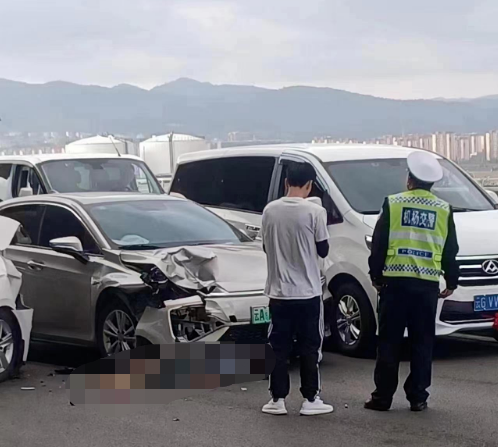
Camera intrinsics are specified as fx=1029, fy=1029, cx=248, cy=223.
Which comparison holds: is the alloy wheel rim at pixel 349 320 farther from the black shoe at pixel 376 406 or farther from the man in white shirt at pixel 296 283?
the man in white shirt at pixel 296 283

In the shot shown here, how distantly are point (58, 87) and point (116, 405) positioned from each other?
6677 centimetres

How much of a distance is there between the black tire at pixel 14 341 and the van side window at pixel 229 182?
358 centimetres

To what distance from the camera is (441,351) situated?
394 inches

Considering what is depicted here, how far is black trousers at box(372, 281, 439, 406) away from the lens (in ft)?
23.6

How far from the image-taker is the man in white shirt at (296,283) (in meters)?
7.18

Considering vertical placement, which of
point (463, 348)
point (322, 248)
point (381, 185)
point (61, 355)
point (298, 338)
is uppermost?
point (381, 185)

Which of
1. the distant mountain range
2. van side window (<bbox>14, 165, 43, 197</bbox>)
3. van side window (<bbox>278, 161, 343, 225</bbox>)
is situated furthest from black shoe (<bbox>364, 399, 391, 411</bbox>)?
the distant mountain range

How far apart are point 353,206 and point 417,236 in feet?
10.2

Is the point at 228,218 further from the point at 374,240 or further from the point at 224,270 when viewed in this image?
the point at 374,240

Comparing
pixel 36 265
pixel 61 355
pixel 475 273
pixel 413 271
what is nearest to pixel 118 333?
pixel 36 265

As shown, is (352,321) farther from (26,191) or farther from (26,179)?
(26,179)

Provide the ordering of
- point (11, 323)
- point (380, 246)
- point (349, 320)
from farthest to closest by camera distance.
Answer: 1. point (349, 320)
2. point (11, 323)
3. point (380, 246)

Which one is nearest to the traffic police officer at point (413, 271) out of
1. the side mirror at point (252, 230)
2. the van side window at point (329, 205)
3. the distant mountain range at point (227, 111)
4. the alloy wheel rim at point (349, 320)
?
the alloy wheel rim at point (349, 320)

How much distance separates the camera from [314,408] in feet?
23.9
